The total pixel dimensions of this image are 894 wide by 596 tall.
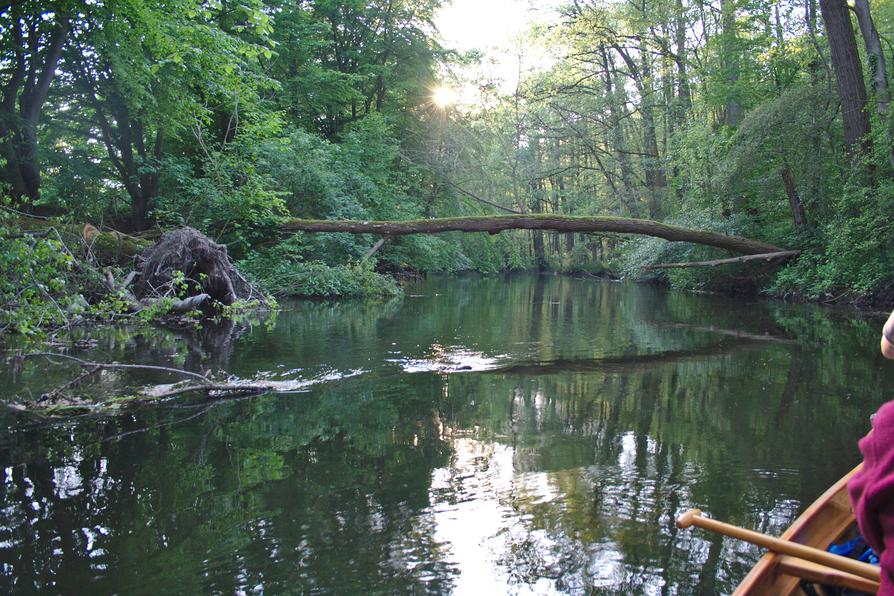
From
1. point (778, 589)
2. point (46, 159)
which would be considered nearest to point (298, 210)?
point (46, 159)

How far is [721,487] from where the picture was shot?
4.00m

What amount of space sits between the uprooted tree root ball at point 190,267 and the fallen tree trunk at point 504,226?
9.31ft

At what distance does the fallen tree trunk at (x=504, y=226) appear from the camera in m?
14.1

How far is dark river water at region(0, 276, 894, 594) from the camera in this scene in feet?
9.58

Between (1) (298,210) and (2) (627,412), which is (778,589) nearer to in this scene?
(2) (627,412)

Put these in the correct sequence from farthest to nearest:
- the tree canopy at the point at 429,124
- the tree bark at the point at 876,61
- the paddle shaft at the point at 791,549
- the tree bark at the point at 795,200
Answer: the tree bark at the point at 795,200, the tree bark at the point at 876,61, the tree canopy at the point at 429,124, the paddle shaft at the point at 791,549

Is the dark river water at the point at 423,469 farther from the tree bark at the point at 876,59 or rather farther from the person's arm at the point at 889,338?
the tree bark at the point at 876,59

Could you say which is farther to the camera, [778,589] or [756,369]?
[756,369]

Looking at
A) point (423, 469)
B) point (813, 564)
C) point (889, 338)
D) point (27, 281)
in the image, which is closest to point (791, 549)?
point (813, 564)

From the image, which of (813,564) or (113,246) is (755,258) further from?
(813,564)

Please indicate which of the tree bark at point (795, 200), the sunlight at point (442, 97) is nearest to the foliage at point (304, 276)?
the sunlight at point (442, 97)

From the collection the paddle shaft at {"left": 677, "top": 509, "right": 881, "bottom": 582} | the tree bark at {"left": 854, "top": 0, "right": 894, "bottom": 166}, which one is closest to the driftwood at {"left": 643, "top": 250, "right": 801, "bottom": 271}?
the tree bark at {"left": 854, "top": 0, "right": 894, "bottom": 166}

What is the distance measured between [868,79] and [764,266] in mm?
5548

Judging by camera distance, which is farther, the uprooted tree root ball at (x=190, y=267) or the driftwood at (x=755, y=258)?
the driftwood at (x=755, y=258)
